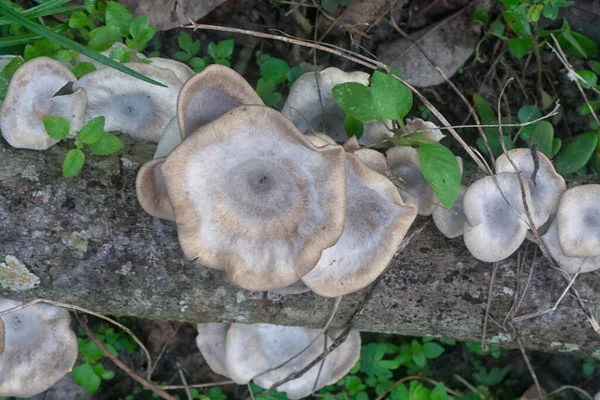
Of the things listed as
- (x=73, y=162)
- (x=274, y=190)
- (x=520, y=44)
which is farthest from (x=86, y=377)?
(x=520, y=44)

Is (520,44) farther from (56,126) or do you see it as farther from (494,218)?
(56,126)

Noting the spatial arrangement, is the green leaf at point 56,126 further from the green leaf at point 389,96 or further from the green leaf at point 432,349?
the green leaf at point 432,349

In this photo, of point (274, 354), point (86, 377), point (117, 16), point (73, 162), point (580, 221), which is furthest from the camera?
point (86, 377)

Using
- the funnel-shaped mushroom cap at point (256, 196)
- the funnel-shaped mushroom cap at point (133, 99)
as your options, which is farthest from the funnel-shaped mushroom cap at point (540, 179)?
the funnel-shaped mushroom cap at point (133, 99)

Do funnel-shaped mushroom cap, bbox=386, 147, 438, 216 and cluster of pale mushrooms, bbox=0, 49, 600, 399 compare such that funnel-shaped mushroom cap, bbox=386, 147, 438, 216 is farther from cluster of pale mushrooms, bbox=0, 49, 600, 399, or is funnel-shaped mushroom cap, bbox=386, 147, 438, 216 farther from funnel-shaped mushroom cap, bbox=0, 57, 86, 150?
funnel-shaped mushroom cap, bbox=0, 57, 86, 150

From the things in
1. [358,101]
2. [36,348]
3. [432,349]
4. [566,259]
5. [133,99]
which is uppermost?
[358,101]

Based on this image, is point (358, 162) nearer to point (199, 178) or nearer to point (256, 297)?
point (199, 178)
